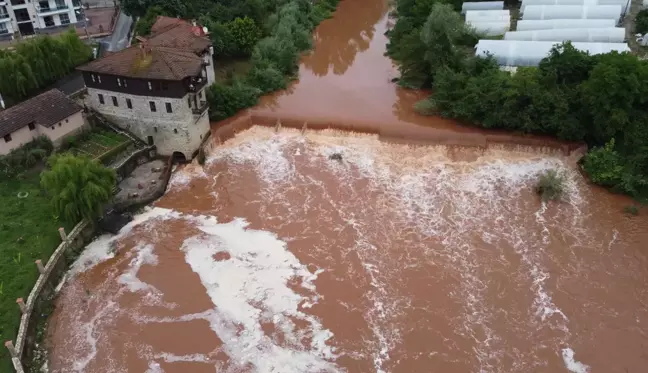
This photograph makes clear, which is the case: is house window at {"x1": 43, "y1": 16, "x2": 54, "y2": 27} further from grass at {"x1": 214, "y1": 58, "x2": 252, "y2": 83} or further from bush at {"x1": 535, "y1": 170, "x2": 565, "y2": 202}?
bush at {"x1": 535, "y1": 170, "x2": 565, "y2": 202}

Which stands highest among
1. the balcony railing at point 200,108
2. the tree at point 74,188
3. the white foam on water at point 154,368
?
the balcony railing at point 200,108

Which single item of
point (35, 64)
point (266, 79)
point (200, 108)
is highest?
point (35, 64)

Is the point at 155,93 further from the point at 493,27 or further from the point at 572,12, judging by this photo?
the point at 572,12

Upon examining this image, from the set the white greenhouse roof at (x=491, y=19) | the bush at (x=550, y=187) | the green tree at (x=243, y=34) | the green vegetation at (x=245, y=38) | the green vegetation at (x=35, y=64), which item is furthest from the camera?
the white greenhouse roof at (x=491, y=19)

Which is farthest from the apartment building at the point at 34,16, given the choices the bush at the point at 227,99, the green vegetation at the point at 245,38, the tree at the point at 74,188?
the tree at the point at 74,188

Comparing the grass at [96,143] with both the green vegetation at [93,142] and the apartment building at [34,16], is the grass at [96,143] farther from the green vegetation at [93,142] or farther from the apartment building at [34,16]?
the apartment building at [34,16]

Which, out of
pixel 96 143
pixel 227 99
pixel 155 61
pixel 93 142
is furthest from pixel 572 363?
pixel 93 142
